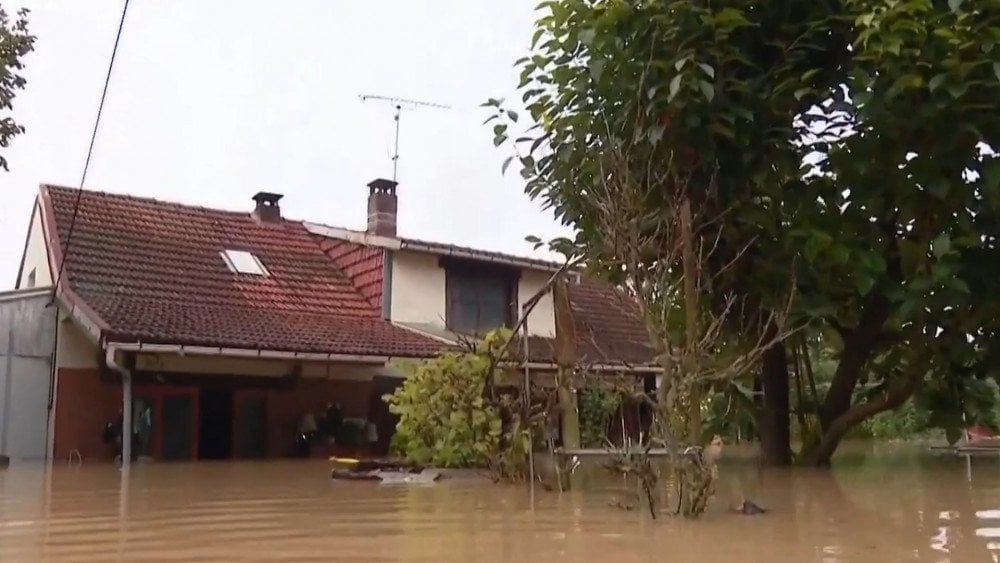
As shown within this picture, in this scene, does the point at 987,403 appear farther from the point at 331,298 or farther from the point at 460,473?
the point at 331,298

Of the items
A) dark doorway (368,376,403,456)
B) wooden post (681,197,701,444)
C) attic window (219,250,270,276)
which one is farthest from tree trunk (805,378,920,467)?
attic window (219,250,270,276)

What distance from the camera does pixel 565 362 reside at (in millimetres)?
8203

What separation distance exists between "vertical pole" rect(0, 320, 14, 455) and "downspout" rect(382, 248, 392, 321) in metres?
6.05

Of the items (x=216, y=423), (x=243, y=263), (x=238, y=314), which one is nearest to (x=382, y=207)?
(x=243, y=263)

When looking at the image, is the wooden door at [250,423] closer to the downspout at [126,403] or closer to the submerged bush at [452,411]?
the downspout at [126,403]

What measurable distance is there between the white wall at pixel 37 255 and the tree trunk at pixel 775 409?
464 inches

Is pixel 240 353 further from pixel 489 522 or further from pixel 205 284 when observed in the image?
pixel 489 522

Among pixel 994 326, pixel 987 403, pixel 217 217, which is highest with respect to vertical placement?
pixel 217 217

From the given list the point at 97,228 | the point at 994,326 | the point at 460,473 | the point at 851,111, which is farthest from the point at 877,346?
the point at 97,228

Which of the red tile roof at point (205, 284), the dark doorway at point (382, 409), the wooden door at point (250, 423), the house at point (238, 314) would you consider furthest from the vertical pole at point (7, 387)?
the dark doorway at point (382, 409)

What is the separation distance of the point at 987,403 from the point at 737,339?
111 inches

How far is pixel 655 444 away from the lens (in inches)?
245

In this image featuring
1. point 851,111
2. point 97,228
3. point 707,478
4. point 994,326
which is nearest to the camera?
point 707,478

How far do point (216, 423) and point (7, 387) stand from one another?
10.3ft
